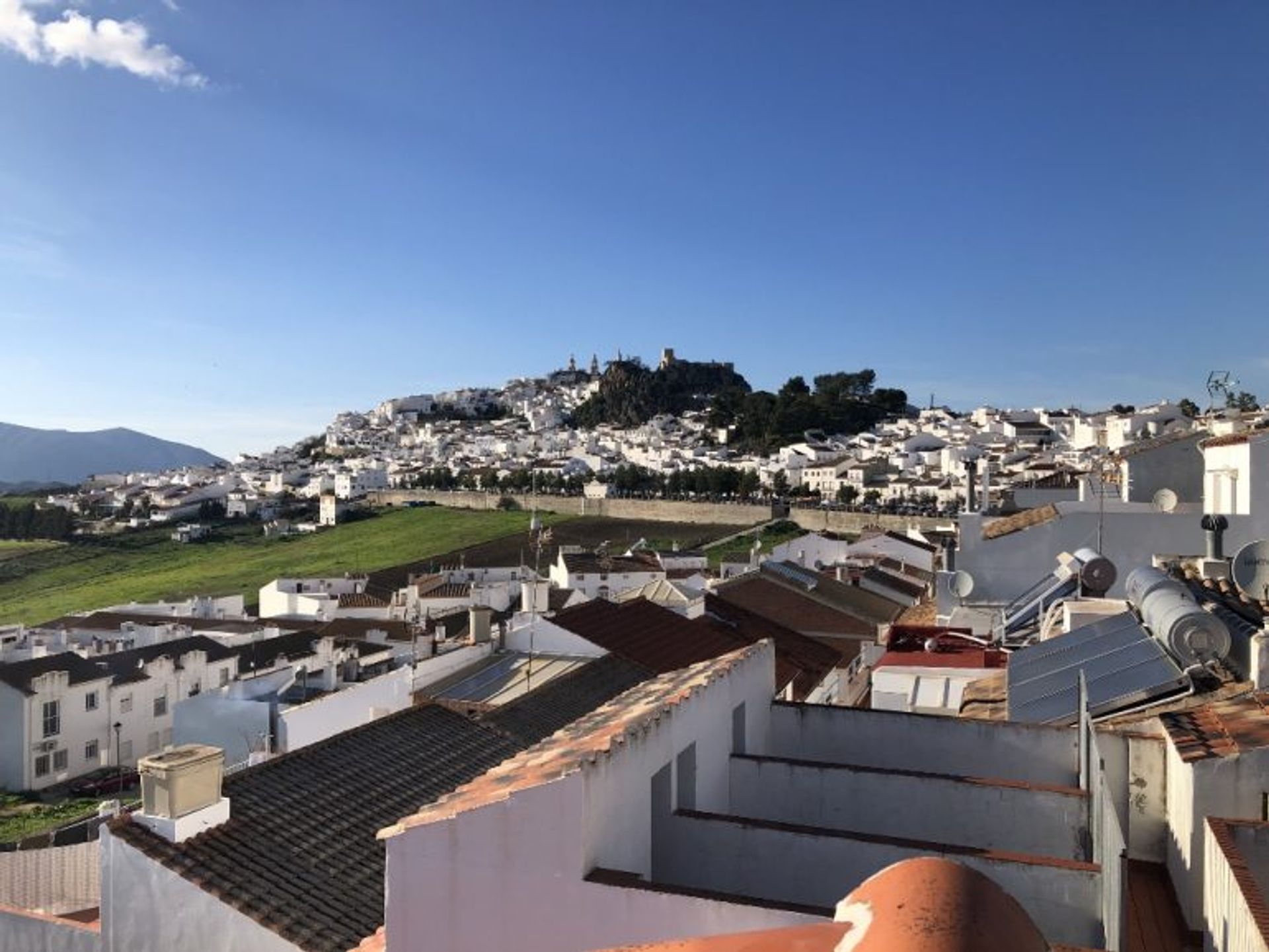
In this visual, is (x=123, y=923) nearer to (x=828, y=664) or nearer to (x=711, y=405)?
(x=828, y=664)

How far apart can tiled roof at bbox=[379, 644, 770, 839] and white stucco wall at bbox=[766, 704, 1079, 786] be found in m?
0.93

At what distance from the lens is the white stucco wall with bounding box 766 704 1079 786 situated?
7.10 m

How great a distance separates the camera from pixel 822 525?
7706 cm

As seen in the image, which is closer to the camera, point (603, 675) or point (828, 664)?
point (603, 675)

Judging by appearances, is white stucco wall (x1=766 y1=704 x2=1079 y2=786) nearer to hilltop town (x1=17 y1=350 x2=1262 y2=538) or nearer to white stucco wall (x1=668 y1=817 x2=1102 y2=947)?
white stucco wall (x1=668 y1=817 x2=1102 y2=947)

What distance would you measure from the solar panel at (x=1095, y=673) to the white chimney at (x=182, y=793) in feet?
20.7

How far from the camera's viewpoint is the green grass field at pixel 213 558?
70500 mm

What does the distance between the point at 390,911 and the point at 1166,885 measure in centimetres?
422

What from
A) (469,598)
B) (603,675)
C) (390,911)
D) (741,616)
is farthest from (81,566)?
(390,911)

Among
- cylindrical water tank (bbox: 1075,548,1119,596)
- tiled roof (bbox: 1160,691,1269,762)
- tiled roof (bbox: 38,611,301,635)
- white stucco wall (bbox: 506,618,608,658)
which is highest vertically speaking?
cylindrical water tank (bbox: 1075,548,1119,596)

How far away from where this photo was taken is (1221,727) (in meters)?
5.84

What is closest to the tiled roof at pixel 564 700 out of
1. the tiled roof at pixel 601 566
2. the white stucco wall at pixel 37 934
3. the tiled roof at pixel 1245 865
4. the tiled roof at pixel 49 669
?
the white stucco wall at pixel 37 934

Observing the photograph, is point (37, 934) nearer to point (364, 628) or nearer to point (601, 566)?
point (364, 628)

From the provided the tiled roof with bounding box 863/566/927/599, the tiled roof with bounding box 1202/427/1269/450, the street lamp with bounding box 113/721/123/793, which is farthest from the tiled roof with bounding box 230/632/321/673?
the tiled roof with bounding box 1202/427/1269/450
